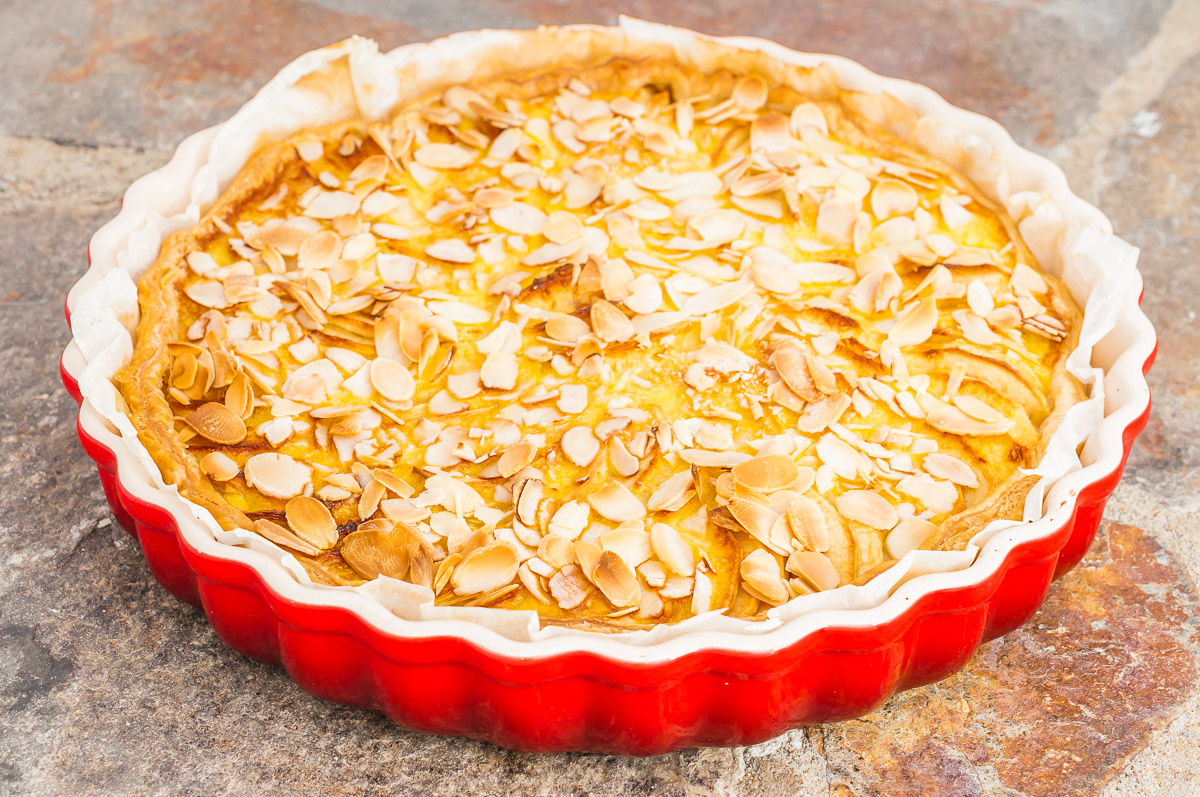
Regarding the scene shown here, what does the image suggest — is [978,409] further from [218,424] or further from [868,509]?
[218,424]

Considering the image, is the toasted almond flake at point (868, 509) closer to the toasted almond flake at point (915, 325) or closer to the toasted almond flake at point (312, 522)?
the toasted almond flake at point (915, 325)

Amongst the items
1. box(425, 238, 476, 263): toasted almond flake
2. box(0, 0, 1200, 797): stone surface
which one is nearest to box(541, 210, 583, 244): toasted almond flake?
box(425, 238, 476, 263): toasted almond flake

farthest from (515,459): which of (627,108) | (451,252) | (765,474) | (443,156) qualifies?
(627,108)

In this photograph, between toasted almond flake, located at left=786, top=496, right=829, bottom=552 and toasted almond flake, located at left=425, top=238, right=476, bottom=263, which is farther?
toasted almond flake, located at left=425, top=238, right=476, bottom=263

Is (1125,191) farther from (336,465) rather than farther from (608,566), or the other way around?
(336,465)

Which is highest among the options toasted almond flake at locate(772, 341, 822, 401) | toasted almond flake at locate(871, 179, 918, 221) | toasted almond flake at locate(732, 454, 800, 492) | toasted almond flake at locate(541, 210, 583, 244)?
toasted almond flake at locate(871, 179, 918, 221)

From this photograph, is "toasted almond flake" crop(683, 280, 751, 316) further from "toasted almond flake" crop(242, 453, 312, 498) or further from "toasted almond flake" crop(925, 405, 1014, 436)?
"toasted almond flake" crop(242, 453, 312, 498)
